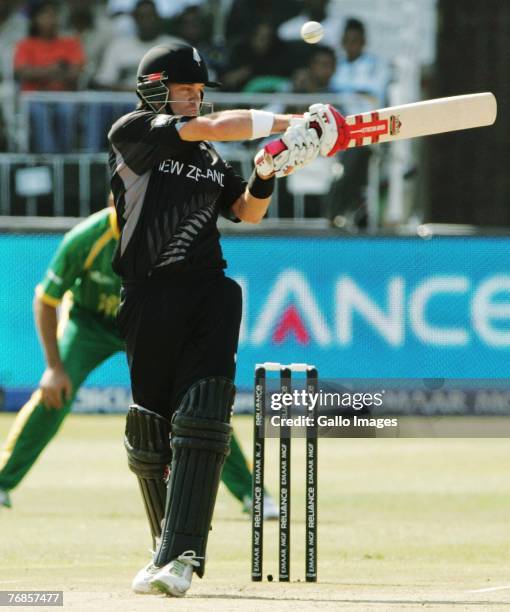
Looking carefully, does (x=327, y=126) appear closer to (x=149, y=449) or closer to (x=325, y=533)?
(x=149, y=449)

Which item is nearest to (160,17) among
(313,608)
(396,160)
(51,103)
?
(51,103)

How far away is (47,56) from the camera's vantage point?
1666cm

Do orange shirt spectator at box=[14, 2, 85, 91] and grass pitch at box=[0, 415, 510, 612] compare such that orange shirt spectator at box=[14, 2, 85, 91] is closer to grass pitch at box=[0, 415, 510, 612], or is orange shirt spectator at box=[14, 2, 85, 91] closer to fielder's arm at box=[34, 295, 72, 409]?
grass pitch at box=[0, 415, 510, 612]

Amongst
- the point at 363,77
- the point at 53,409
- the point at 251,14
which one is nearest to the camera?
the point at 53,409

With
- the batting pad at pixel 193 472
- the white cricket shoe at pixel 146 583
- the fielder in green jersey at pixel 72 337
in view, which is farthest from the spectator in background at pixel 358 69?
the white cricket shoe at pixel 146 583

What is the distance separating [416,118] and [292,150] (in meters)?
0.53

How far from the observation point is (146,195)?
5492 mm

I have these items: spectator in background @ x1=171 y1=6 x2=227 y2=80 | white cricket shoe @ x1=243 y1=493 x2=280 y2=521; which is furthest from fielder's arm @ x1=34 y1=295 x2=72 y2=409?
spectator in background @ x1=171 y1=6 x2=227 y2=80

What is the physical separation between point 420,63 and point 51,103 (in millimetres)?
4086

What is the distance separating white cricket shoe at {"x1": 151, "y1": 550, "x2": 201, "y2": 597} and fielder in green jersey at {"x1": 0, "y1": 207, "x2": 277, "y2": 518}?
Answer: 2730 millimetres

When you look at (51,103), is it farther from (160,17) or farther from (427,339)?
(427,339)

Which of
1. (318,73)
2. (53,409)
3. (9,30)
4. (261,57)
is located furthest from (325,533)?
(9,30)

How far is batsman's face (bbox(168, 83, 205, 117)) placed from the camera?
18.4 feet

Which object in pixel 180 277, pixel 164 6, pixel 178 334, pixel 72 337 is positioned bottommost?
pixel 72 337
